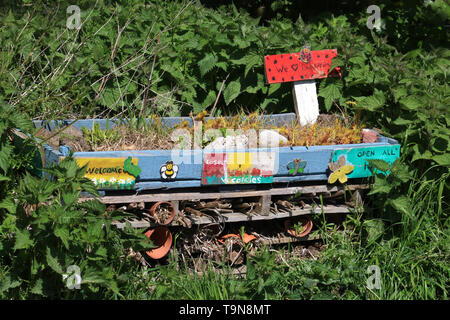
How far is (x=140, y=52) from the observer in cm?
402

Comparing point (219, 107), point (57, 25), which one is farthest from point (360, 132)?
point (57, 25)

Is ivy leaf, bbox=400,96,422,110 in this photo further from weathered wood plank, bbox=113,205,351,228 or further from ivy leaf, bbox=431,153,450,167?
weathered wood plank, bbox=113,205,351,228

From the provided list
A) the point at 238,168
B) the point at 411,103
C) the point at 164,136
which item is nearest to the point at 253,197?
the point at 238,168

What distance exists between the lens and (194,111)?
4.06 metres

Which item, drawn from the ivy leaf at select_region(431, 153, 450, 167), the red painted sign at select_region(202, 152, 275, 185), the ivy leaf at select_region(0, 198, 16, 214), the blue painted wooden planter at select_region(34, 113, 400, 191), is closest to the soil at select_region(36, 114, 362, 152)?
the blue painted wooden planter at select_region(34, 113, 400, 191)

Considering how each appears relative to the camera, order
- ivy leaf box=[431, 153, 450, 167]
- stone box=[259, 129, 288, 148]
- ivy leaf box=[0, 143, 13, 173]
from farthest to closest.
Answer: stone box=[259, 129, 288, 148] → ivy leaf box=[431, 153, 450, 167] → ivy leaf box=[0, 143, 13, 173]

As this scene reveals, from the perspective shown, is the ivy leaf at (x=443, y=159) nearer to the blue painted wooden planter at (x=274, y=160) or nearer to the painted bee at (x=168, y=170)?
the blue painted wooden planter at (x=274, y=160)

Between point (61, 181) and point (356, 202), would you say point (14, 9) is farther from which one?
point (356, 202)

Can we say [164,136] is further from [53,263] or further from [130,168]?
[53,263]

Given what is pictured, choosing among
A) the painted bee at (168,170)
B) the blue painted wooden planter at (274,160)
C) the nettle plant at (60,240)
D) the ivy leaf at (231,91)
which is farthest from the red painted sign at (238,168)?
the ivy leaf at (231,91)

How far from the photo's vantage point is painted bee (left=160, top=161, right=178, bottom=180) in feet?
10.3

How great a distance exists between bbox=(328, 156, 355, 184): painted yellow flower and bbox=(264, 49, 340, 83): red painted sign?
78 cm

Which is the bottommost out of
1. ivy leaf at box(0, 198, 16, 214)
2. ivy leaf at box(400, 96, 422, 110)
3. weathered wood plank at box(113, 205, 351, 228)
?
weathered wood plank at box(113, 205, 351, 228)

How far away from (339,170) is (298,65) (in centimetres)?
88
